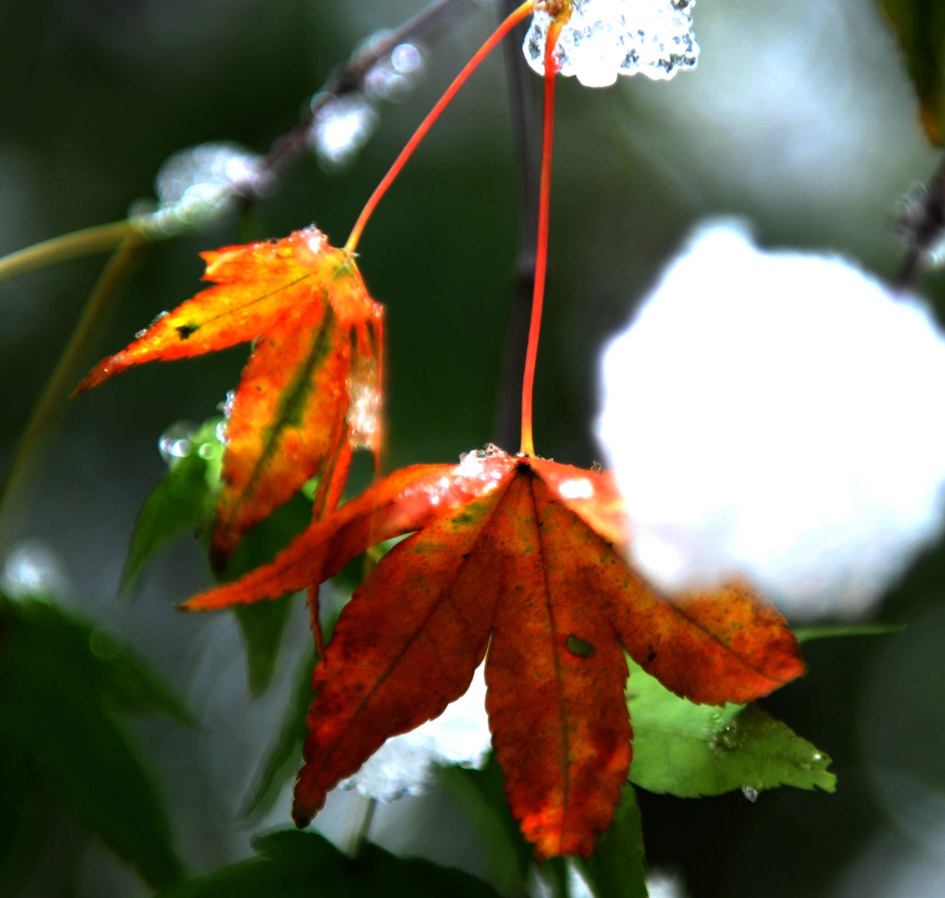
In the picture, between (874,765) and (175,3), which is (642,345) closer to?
(175,3)

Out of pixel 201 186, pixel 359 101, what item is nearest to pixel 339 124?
pixel 359 101

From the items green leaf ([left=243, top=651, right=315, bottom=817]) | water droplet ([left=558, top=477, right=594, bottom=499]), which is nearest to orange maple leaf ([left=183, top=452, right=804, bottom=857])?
water droplet ([left=558, top=477, right=594, bottom=499])

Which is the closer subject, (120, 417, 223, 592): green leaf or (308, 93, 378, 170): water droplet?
(120, 417, 223, 592): green leaf

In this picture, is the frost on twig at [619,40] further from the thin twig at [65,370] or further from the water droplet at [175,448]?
the thin twig at [65,370]

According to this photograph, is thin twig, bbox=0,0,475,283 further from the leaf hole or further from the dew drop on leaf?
the leaf hole

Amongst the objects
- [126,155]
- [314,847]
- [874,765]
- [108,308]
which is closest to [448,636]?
[314,847]

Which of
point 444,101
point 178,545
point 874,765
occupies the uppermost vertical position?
point 444,101
